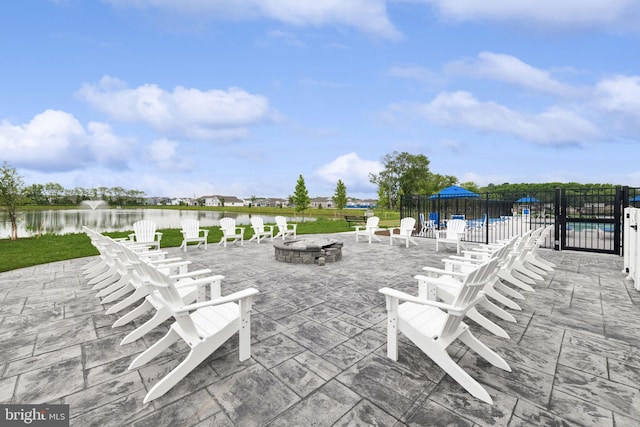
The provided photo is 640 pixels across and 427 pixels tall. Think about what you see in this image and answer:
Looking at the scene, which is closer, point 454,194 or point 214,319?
point 214,319

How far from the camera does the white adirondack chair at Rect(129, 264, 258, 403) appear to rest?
187 cm

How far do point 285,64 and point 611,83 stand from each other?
1918 cm

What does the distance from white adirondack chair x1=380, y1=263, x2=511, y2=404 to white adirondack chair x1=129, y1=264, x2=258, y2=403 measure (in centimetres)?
126

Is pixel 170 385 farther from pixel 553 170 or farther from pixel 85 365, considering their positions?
pixel 553 170

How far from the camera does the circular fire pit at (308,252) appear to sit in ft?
20.2

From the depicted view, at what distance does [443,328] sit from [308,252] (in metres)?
4.39

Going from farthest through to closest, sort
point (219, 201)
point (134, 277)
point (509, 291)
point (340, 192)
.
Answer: point (219, 201)
point (340, 192)
point (509, 291)
point (134, 277)

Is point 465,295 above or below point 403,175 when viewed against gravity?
below

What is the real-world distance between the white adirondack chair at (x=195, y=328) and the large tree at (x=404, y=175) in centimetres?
4050

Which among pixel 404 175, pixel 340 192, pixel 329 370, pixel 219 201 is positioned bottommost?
pixel 329 370

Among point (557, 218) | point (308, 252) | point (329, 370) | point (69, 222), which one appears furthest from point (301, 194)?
point (329, 370)

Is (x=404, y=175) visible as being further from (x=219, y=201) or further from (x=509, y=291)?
(x=219, y=201)

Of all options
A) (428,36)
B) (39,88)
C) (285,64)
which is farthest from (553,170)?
(39,88)

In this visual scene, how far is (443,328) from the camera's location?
1936 millimetres
